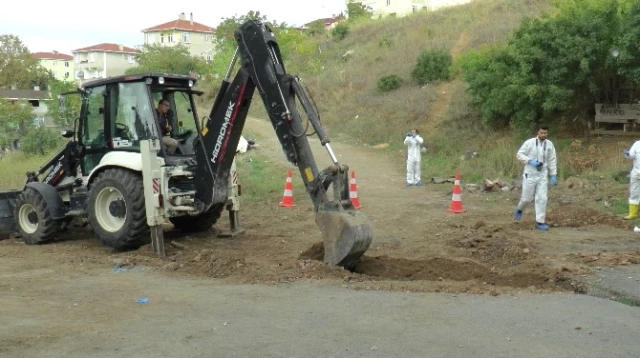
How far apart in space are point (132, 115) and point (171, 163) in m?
1.08

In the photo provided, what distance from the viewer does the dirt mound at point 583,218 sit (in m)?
14.0

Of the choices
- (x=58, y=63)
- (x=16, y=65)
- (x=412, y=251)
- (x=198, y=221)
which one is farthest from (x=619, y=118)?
(x=58, y=63)

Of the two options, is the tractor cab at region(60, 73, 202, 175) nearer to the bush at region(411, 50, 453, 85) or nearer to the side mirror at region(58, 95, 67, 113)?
the side mirror at region(58, 95, 67, 113)

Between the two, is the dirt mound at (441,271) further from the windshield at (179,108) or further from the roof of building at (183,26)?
the roof of building at (183,26)

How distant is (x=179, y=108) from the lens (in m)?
12.6

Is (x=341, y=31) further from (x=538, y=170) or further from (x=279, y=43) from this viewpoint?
(x=538, y=170)

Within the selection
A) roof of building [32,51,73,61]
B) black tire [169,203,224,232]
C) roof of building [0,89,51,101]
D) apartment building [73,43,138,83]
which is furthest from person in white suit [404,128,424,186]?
roof of building [32,51,73,61]

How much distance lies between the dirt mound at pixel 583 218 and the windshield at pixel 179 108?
7.10m

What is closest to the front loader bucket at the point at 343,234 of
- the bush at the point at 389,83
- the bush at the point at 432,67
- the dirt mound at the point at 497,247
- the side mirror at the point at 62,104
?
the dirt mound at the point at 497,247

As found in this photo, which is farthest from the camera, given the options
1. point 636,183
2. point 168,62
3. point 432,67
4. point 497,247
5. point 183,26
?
point 183,26

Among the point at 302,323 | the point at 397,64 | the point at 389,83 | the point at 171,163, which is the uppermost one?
the point at 397,64

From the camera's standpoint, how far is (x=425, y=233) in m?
13.2

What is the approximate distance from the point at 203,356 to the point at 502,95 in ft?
66.4

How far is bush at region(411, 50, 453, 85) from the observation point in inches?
1485
